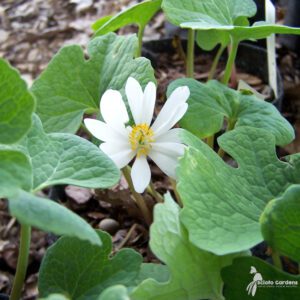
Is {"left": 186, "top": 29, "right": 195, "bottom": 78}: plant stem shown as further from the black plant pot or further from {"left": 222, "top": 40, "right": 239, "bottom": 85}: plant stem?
the black plant pot

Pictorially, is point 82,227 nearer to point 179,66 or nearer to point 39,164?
point 39,164

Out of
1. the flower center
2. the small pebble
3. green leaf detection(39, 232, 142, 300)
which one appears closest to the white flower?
the flower center

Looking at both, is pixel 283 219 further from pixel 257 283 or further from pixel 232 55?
pixel 232 55

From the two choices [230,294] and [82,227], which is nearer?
[82,227]

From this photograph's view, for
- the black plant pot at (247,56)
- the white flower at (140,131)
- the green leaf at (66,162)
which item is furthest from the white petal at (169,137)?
the black plant pot at (247,56)

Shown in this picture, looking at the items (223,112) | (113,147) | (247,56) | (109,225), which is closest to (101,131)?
(113,147)

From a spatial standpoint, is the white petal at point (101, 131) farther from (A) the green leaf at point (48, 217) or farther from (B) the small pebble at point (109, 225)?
(B) the small pebble at point (109, 225)

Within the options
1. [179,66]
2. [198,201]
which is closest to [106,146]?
[198,201]
